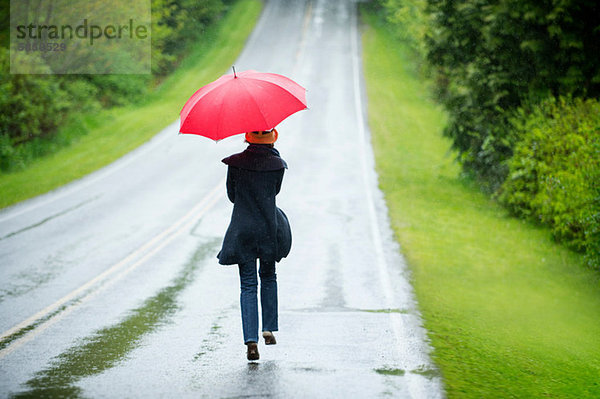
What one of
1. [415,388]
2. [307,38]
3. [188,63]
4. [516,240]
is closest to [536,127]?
[516,240]

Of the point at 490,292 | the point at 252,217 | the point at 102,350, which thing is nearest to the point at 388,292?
the point at 490,292

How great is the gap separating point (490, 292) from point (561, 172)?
339cm

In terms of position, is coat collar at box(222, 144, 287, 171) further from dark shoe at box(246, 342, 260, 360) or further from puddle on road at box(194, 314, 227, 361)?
puddle on road at box(194, 314, 227, 361)

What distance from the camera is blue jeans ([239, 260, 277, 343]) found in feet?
20.4

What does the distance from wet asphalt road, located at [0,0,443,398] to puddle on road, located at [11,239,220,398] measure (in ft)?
0.07

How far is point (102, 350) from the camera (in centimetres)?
691

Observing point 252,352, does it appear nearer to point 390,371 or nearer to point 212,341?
point 212,341

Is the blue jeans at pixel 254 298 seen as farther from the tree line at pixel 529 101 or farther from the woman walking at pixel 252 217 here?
the tree line at pixel 529 101

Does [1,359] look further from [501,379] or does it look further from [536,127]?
[536,127]

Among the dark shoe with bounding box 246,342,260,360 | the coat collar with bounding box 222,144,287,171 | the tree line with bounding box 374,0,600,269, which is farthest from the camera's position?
the tree line with bounding box 374,0,600,269

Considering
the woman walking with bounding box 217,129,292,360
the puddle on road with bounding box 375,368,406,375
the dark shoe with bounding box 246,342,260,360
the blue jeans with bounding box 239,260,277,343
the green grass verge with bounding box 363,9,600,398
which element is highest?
the woman walking with bounding box 217,129,292,360

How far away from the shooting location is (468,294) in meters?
10.3

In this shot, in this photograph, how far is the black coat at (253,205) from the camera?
6176mm

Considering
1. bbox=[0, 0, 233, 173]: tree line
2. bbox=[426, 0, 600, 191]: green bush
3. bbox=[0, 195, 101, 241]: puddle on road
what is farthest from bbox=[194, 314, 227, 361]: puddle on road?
bbox=[0, 0, 233, 173]: tree line
